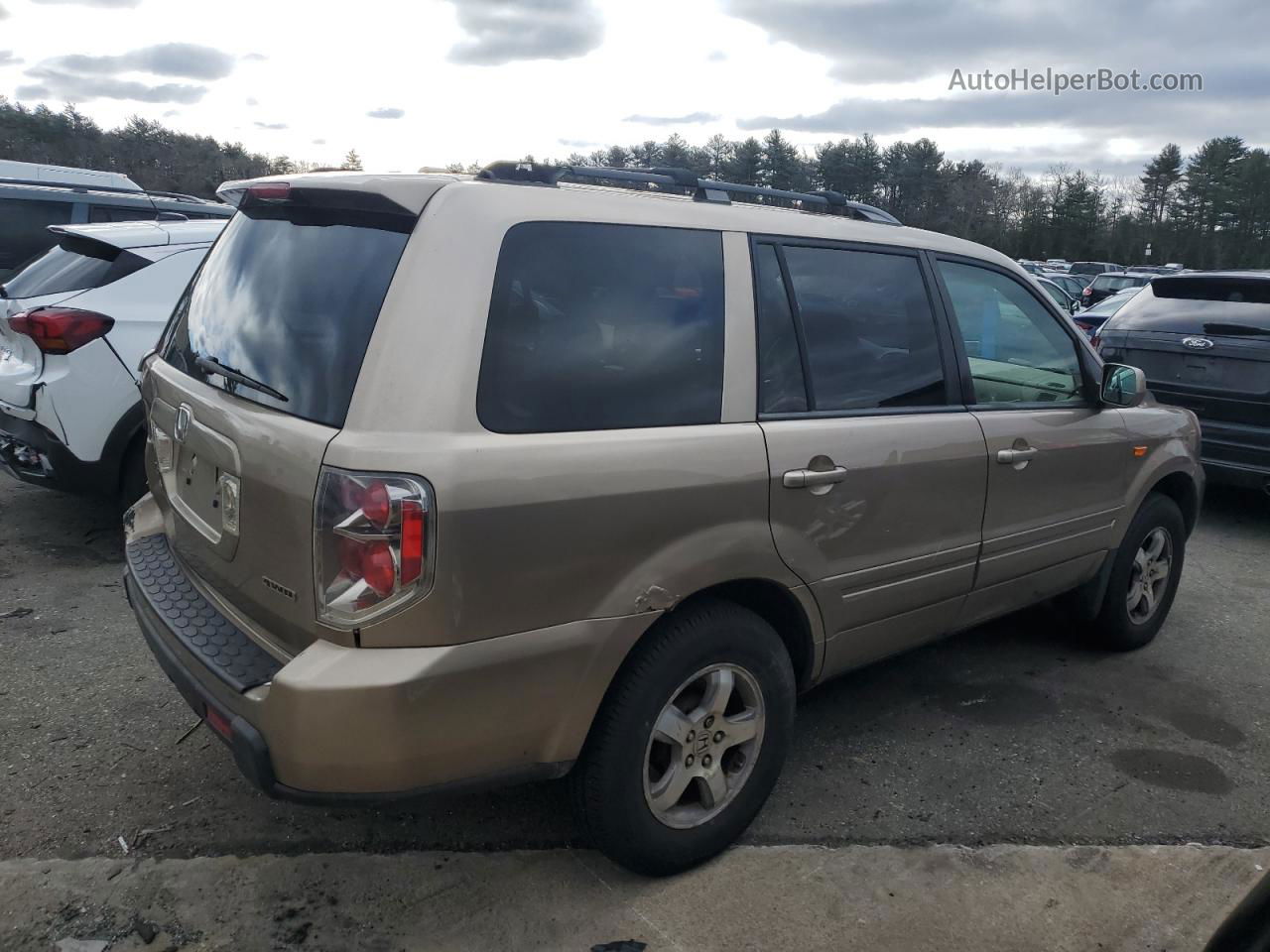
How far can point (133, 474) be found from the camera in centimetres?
489

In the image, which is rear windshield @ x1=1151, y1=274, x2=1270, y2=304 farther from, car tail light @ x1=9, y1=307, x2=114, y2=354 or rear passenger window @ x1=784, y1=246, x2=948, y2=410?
car tail light @ x1=9, y1=307, x2=114, y2=354

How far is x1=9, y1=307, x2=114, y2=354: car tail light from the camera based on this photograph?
4.63 m

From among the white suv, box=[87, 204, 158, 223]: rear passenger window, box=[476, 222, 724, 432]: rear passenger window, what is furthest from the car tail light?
box=[87, 204, 158, 223]: rear passenger window

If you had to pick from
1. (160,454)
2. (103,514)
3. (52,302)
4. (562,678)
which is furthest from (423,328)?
(103,514)

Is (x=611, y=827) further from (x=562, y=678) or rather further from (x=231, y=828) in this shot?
(x=231, y=828)

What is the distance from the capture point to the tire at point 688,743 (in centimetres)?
245

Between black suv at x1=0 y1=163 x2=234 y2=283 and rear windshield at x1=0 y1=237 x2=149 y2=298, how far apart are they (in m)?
2.40

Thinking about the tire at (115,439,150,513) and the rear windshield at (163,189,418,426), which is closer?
the rear windshield at (163,189,418,426)

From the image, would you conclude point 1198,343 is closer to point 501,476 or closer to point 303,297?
point 501,476

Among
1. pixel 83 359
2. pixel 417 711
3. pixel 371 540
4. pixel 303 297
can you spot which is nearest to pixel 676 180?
pixel 303 297

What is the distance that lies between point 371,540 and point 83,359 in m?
3.47

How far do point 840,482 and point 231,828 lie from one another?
6.89 ft

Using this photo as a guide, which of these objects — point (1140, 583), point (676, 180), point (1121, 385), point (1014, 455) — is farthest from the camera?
point (1140, 583)

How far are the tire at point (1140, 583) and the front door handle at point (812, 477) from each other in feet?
6.87
